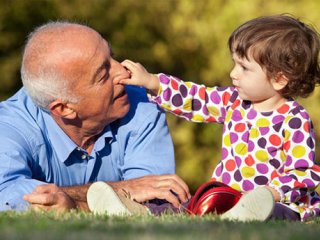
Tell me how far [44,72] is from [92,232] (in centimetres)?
250

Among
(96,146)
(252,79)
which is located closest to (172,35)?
(96,146)

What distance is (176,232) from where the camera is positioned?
151 inches

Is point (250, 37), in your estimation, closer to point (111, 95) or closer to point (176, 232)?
point (111, 95)

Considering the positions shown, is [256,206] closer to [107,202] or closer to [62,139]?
[107,202]

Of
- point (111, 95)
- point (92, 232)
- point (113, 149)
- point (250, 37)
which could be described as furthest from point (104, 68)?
point (92, 232)

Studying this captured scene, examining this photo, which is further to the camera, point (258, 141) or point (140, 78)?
point (140, 78)

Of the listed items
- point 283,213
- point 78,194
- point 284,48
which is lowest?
point 78,194

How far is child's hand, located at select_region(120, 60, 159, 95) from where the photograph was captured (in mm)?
6117

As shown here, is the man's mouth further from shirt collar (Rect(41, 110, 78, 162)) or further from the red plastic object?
the red plastic object

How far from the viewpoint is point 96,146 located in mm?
6355

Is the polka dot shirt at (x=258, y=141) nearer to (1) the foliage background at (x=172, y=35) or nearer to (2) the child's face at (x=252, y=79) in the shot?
(2) the child's face at (x=252, y=79)

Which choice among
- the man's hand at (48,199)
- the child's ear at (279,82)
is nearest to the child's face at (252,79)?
the child's ear at (279,82)

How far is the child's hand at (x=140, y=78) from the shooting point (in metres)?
6.12

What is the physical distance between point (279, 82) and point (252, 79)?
18 cm
